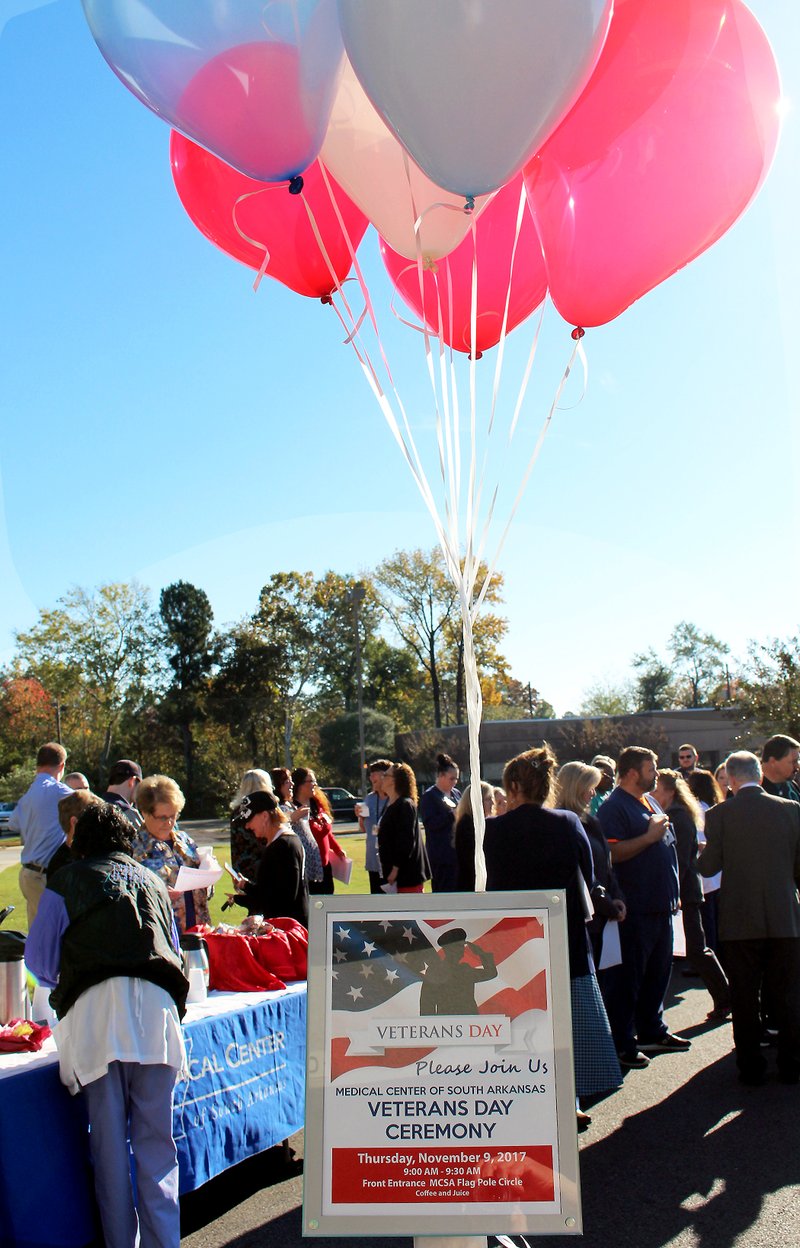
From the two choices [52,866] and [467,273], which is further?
[52,866]

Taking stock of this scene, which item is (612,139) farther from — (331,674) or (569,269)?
(331,674)

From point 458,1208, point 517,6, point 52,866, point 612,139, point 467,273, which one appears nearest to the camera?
point 458,1208

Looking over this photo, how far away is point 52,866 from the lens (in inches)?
195

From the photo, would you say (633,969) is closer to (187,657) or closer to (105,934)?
(105,934)

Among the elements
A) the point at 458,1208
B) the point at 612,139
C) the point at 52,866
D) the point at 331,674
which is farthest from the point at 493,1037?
the point at 331,674

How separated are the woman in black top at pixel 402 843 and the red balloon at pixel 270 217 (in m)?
4.58

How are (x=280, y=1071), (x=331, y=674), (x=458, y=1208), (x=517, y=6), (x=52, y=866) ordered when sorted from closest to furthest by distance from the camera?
(x=458, y=1208) < (x=517, y=6) < (x=280, y=1071) < (x=52, y=866) < (x=331, y=674)

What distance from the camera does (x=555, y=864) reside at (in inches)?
161

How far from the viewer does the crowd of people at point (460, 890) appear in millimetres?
3021

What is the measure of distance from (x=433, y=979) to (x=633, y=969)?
384cm

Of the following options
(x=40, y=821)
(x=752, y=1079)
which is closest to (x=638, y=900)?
(x=752, y=1079)

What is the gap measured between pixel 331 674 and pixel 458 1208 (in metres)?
47.3

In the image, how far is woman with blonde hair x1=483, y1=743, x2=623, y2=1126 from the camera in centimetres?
409

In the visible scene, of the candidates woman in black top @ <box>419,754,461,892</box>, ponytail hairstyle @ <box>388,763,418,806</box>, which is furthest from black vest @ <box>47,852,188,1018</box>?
woman in black top @ <box>419,754,461,892</box>
